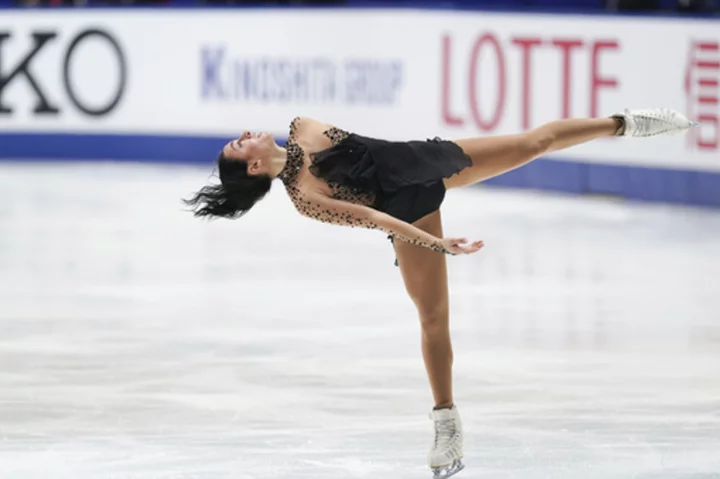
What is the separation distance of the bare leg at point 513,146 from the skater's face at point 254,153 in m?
0.61

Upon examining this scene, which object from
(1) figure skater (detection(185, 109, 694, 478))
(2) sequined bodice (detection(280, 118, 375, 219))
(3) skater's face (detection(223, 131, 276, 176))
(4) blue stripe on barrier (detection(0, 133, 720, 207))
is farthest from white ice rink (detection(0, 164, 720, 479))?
(3) skater's face (detection(223, 131, 276, 176))

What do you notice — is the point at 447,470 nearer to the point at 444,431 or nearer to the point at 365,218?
the point at 444,431

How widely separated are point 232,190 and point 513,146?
0.99 meters

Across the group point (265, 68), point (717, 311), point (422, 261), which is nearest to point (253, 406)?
point (422, 261)

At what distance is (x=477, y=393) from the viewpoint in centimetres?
608

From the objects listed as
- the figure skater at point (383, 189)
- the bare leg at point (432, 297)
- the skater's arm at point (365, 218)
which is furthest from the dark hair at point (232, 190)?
the bare leg at point (432, 297)

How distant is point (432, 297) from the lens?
16.0 feet

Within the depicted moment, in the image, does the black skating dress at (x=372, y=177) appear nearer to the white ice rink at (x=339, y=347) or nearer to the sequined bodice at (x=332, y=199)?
the sequined bodice at (x=332, y=199)

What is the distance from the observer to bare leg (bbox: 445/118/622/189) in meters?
5.07

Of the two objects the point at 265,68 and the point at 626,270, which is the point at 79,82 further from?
the point at 626,270

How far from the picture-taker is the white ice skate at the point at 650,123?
554 centimetres

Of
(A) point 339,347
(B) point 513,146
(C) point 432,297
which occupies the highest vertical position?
(B) point 513,146

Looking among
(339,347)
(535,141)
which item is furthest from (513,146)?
(339,347)

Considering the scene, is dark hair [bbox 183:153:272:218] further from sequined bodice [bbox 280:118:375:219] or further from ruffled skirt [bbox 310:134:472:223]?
ruffled skirt [bbox 310:134:472:223]
